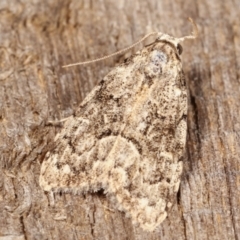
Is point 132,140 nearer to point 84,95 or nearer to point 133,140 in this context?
point 133,140

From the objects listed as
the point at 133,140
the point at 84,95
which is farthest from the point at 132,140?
the point at 84,95

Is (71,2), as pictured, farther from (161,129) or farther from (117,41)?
(161,129)

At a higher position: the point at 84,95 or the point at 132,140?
the point at 84,95

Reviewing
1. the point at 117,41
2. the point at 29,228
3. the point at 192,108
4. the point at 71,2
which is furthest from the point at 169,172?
the point at 71,2

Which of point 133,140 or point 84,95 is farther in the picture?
point 84,95
